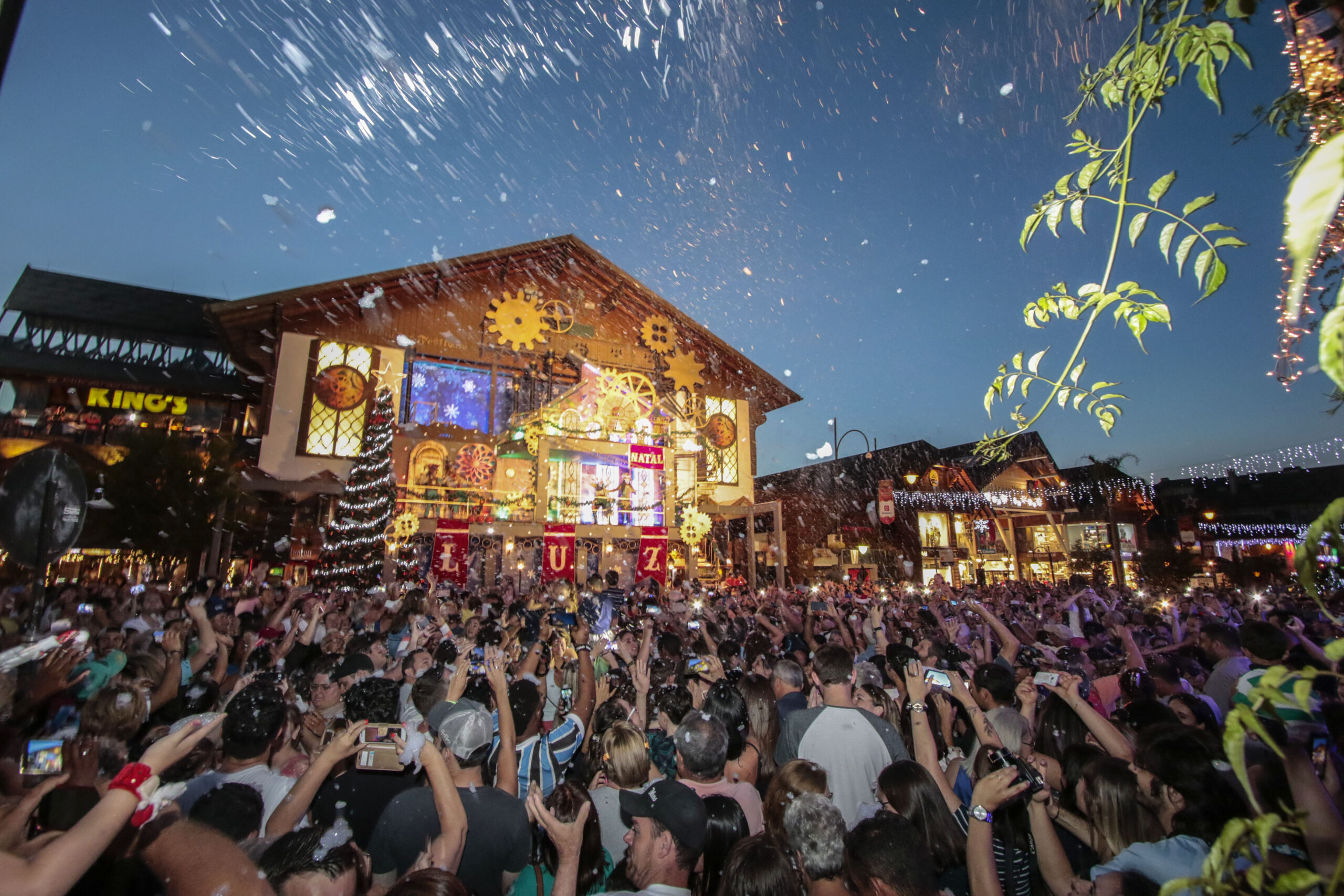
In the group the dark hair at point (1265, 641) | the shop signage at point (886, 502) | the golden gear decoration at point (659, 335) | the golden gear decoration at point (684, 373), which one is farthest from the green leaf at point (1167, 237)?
the shop signage at point (886, 502)

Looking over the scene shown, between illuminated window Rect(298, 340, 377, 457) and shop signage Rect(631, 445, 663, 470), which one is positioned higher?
illuminated window Rect(298, 340, 377, 457)

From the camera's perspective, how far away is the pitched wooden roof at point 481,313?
1011 inches

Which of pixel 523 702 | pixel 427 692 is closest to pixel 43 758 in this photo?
pixel 427 692

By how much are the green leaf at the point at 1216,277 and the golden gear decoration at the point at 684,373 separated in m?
29.7

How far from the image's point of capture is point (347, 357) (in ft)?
86.2

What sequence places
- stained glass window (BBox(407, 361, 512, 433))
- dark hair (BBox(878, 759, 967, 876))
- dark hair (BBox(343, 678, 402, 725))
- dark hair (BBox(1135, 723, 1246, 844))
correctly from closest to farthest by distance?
dark hair (BBox(1135, 723, 1246, 844)) → dark hair (BBox(878, 759, 967, 876)) → dark hair (BBox(343, 678, 402, 725)) → stained glass window (BBox(407, 361, 512, 433))

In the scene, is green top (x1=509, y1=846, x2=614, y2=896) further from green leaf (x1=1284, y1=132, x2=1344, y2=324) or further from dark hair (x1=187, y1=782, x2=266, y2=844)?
green leaf (x1=1284, y1=132, x2=1344, y2=324)

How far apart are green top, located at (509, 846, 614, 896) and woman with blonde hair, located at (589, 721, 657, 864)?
0.06 metres

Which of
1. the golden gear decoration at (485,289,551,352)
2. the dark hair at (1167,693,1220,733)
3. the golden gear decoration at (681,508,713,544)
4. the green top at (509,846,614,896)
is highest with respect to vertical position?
the golden gear decoration at (485,289,551,352)

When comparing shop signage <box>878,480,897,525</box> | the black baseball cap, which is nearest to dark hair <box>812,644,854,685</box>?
the black baseball cap

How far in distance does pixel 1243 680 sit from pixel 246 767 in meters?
6.61

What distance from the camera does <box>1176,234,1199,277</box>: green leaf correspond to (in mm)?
1919

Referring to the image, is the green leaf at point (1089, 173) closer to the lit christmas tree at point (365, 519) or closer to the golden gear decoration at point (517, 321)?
the lit christmas tree at point (365, 519)

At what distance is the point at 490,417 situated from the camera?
27891mm
